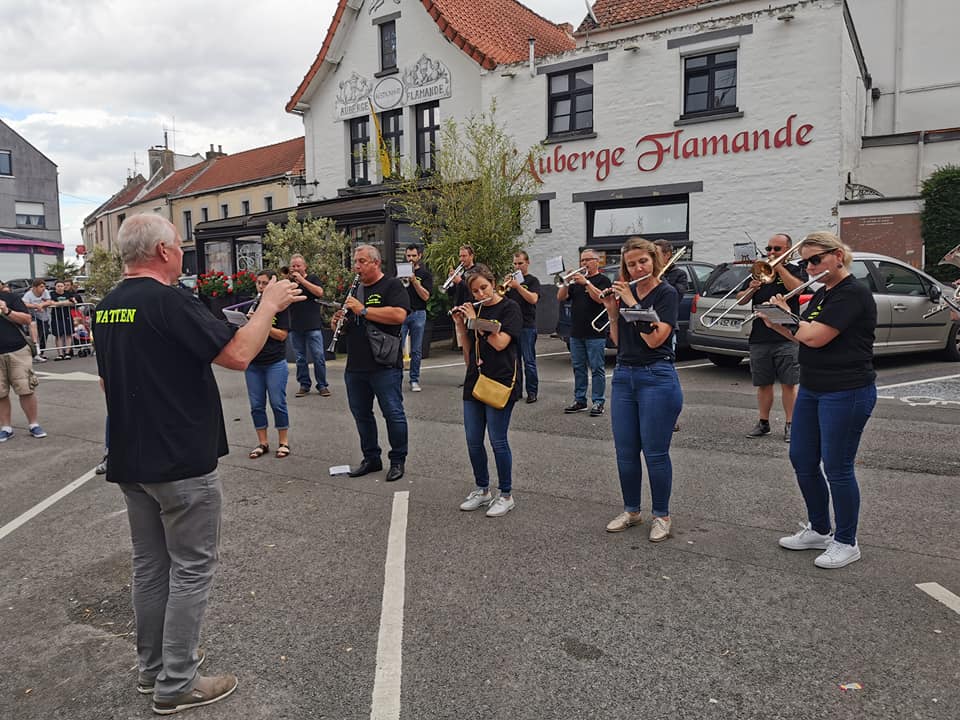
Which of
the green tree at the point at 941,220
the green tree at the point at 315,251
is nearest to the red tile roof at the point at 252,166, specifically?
the green tree at the point at 315,251

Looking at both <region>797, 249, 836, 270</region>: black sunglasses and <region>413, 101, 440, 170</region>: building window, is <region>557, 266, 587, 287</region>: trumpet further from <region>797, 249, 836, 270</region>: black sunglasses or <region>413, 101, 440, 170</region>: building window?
<region>413, 101, 440, 170</region>: building window

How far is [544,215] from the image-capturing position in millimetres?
18219

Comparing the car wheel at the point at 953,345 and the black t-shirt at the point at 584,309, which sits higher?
the black t-shirt at the point at 584,309

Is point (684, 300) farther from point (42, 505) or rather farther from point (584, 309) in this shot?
point (42, 505)

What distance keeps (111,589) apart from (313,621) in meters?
1.34

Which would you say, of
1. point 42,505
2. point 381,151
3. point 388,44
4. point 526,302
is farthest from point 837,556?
point 388,44

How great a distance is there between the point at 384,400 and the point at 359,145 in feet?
57.7

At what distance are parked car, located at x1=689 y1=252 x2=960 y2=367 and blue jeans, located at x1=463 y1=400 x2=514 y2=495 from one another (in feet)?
17.8

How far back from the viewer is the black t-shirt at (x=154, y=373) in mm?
2707

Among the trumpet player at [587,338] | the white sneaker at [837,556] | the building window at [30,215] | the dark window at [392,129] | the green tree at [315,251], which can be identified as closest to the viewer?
the white sneaker at [837,556]

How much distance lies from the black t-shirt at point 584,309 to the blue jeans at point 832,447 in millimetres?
4207

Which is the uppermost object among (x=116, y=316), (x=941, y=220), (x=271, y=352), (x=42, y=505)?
(x=941, y=220)

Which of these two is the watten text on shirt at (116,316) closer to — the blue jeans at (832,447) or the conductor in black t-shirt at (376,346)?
the conductor in black t-shirt at (376,346)

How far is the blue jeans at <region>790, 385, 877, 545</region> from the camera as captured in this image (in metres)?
3.85
